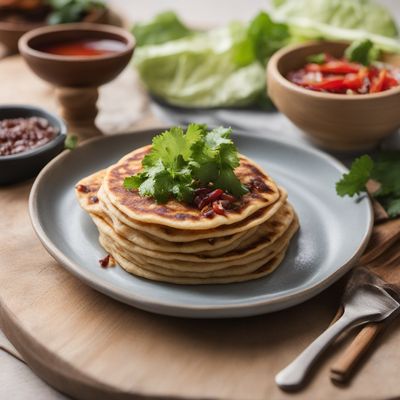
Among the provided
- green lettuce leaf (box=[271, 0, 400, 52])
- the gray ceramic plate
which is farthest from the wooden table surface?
green lettuce leaf (box=[271, 0, 400, 52])

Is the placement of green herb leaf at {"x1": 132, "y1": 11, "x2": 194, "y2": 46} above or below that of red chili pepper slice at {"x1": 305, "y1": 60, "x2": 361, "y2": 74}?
below

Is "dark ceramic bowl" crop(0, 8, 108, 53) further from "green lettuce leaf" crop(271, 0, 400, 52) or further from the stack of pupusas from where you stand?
the stack of pupusas

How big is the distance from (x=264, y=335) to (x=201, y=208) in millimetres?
578

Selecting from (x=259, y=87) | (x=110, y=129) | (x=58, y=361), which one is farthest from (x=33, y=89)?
(x=58, y=361)

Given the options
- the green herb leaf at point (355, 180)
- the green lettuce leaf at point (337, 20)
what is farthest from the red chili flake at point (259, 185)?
the green lettuce leaf at point (337, 20)

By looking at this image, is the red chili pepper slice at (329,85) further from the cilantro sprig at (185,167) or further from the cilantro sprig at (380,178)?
the cilantro sprig at (185,167)

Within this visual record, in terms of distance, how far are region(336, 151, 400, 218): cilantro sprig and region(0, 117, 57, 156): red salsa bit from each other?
1.67m

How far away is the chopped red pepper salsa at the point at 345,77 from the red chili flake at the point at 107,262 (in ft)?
5.80

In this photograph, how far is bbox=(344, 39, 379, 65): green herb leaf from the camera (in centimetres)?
410

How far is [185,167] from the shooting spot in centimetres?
284

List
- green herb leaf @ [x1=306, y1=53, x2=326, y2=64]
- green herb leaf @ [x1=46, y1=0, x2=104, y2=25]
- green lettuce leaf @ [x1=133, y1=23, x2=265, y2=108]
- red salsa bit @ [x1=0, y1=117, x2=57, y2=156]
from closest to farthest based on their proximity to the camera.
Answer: red salsa bit @ [x1=0, y1=117, x2=57, y2=156]
green herb leaf @ [x1=306, y1=53, x2=326, y2=64]
green lettuce leaf @ [x1=133, y1=23, x2=265, y2=108]
green herb leaf @ [x1=46, y1=0, x2=104, y2=25]

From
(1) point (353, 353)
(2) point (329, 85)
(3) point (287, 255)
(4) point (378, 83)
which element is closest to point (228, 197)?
(3) point (287, 255)

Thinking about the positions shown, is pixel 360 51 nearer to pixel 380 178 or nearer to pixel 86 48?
pixel 380 178

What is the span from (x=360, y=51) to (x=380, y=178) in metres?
1.02
